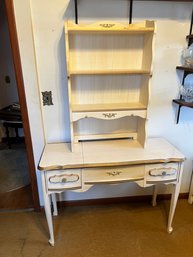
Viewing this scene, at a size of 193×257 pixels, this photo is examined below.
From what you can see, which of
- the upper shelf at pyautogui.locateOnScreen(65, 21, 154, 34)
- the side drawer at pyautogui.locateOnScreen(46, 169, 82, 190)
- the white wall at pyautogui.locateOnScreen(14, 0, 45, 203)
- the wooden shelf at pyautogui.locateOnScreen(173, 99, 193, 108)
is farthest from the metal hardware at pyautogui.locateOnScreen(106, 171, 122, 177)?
the upper shelf at pyautogui.locateOnScreen(65, 21, 154, 34)

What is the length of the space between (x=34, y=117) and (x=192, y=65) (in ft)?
4.61

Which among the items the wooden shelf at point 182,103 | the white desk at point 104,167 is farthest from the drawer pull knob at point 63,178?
the wooden shelf at point 182,103

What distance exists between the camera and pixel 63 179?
1502mm

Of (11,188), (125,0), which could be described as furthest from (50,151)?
(125,0)

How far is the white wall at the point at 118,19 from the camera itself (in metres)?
1.53

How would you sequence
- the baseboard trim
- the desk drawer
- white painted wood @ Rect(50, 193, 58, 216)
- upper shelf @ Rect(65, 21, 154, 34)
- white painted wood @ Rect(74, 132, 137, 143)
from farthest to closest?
the baseboard trim, white painted wood @ Rect(50, 193, 58, 216), white painted wood @ Rect(74, 132, 137, 143), the desk drawer, upper shelf @ Rect(65, 21, 154, 34)

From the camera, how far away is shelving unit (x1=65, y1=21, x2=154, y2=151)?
156cm

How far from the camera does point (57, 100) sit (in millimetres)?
1745

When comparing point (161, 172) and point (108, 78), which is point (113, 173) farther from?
point (108, 78)

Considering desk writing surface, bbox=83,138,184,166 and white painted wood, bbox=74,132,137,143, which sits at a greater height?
white painted wood, bbox=74,132,137,143

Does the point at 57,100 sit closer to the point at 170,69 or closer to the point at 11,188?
the point at 170,69

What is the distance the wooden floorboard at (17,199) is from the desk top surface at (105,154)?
834 mm

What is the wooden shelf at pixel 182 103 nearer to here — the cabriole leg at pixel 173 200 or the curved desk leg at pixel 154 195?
the cabriole leg at pixel 173 200

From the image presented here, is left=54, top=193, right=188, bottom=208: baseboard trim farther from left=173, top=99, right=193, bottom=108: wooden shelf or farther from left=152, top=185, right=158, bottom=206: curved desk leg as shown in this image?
left=173, top=99, right=193, bottom=108: wooden shelf
